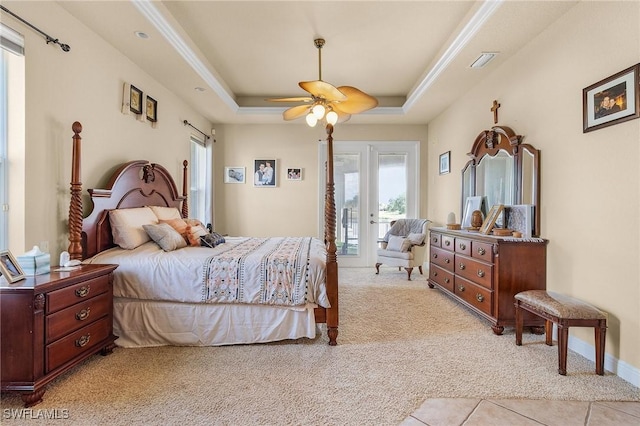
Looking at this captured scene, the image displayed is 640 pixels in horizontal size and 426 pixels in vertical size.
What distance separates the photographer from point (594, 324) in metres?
2.05

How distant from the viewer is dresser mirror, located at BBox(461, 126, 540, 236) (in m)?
2.88

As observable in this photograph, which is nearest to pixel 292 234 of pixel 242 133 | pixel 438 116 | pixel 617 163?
pixel 242 133

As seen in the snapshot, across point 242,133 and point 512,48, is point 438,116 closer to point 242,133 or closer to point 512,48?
point 512,48

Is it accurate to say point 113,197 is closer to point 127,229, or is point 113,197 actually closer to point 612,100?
point 127,229

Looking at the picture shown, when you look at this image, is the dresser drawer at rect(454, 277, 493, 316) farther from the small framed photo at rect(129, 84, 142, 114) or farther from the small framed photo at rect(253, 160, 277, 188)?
the small framed photo at rect(129, 84, 142, 114)

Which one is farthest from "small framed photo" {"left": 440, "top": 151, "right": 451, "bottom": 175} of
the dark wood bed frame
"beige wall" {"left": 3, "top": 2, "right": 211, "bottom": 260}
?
"beige wall" {"left": 3, "top": 2, "right": 211, "bottom": 260}

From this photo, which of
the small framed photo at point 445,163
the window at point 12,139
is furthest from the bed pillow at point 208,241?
the small framed photo at point 445,163

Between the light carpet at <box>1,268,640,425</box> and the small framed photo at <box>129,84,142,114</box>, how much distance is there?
2.34 metres

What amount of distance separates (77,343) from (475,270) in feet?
10.6

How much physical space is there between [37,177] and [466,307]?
3.90 meters

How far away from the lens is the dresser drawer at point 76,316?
184 centimetres

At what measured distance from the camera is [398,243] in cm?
490

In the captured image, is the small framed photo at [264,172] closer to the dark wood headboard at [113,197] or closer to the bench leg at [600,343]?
the dark wood headboard at [113,197]

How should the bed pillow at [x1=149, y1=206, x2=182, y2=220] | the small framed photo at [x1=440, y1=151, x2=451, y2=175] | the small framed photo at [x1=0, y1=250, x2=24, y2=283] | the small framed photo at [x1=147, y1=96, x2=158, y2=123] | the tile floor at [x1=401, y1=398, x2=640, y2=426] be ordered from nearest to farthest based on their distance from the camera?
the tile floor at [x1=401, y1=398, x2=640, y2=426], the small framed photo at [x1=0, y1=250, x2=24, y2=283], the bed pillow at [x1=149, y1=206, x2=182, y2=220], the small framed photo at [x1=147, y1=96, x2=158, y2=123], the small framed photo at [x1=440, y1=151, x2=451, y2=175]
